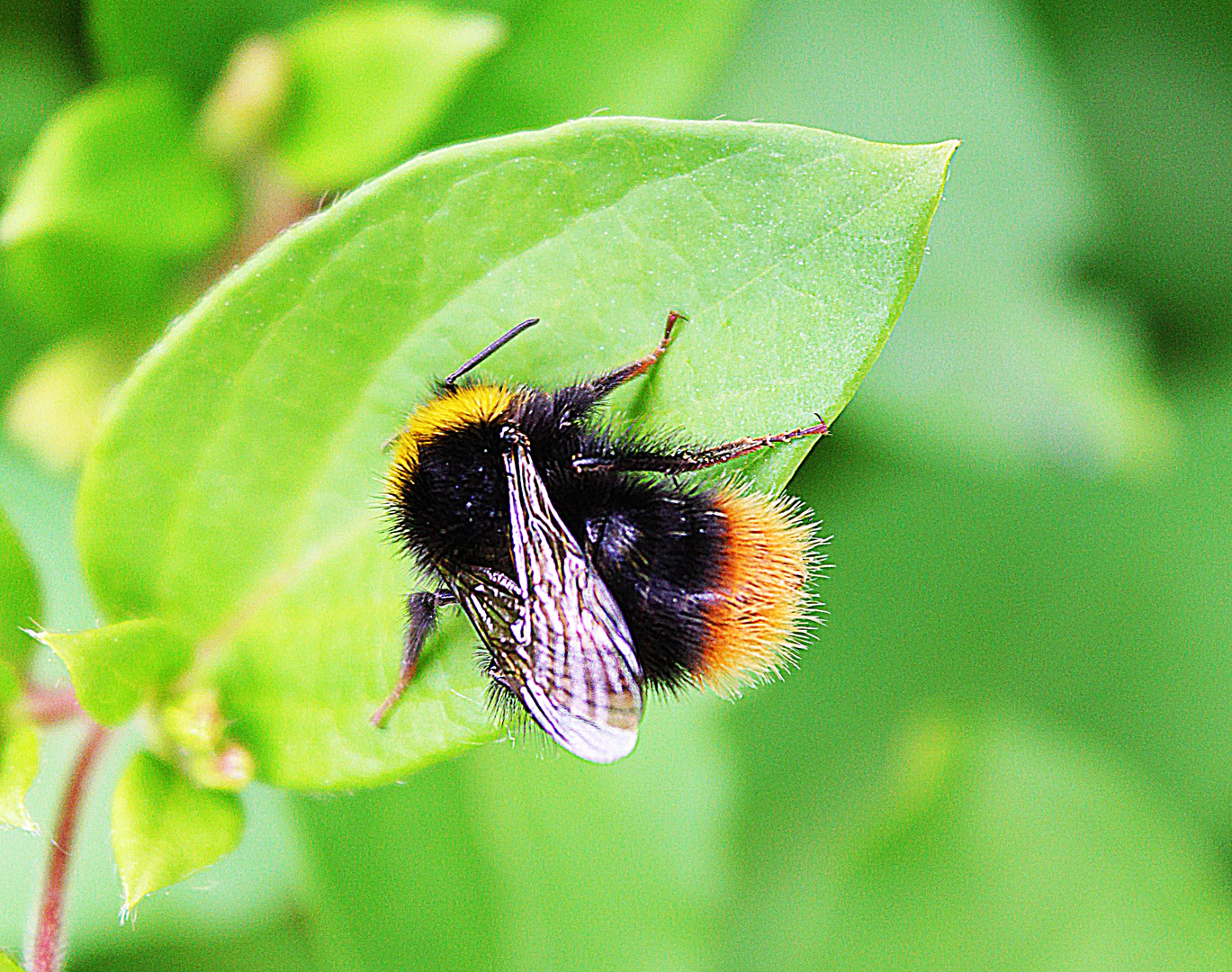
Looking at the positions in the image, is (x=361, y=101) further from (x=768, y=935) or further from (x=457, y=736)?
(x=768, y=935)

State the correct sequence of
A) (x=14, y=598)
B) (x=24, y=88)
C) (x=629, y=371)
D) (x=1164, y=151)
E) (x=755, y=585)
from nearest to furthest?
1. (x=629, y=371)
2. (x=755, y=585)
3. (x=14, y=598)
4. (x=24, y=88)
5. (x=1164, y=151)

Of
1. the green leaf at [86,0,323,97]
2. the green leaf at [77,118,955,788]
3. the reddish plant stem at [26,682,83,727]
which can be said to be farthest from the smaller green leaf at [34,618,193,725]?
the green leaf at [86,0,323,97]

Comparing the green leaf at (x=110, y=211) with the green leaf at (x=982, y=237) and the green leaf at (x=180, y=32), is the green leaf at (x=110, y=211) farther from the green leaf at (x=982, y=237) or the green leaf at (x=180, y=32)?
the green leaf at (x=982, y=237)

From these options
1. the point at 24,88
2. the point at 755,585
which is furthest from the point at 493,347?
the point at 24,88

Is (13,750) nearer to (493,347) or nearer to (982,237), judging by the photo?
(493,347)

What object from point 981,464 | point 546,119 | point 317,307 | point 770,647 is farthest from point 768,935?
point 317,307

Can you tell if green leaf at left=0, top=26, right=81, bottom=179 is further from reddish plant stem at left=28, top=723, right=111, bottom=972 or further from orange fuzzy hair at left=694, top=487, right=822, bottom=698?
orange fuzzy hair at left=694, top=487, right=822, bottom=698
